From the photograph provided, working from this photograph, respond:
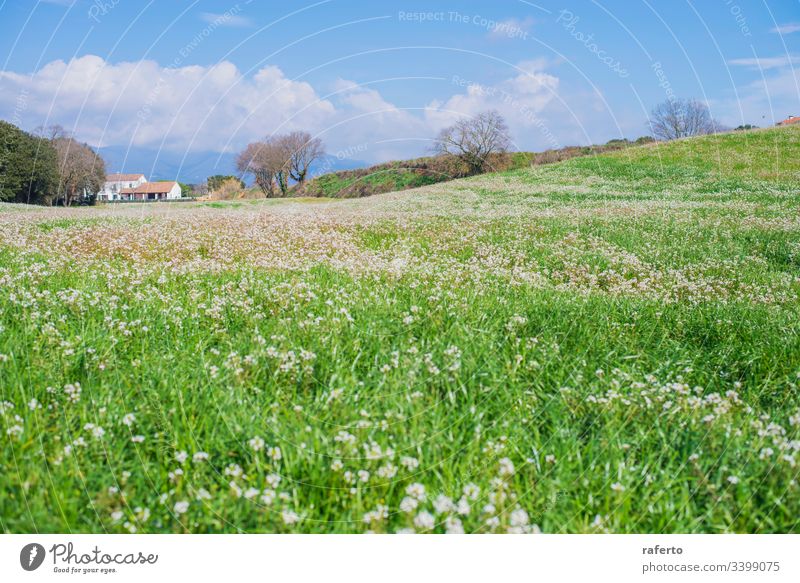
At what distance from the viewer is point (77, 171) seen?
58.2 meters

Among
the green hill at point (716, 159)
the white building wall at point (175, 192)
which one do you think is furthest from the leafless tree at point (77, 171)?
the green hill at point (716, 159)

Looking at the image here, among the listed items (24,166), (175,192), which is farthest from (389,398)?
(175,192)

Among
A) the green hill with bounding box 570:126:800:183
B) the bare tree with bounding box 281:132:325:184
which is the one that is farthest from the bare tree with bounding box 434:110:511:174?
the green hill with bounding box 570:126:800:183

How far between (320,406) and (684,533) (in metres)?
2.76

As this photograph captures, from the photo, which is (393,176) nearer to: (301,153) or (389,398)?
(301,153)

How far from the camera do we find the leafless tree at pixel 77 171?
52.2m

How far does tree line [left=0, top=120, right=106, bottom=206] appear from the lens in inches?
1609

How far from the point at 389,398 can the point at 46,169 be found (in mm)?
56761

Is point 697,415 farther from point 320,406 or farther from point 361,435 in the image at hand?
point 320,406

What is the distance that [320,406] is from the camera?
14.3 feet

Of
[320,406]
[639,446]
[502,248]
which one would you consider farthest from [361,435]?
[502,248]

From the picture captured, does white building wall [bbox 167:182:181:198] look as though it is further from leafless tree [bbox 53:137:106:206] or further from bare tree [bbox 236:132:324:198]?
bare tree [bbox 236:132:324:198]

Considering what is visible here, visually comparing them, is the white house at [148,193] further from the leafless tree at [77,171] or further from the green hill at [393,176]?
the green hill at [393,176]

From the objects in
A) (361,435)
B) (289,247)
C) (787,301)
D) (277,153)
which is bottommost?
(361,435)
